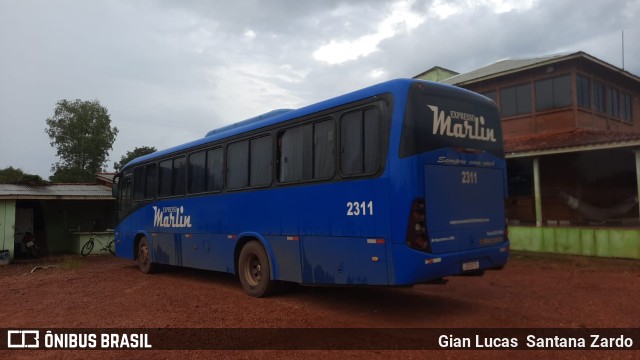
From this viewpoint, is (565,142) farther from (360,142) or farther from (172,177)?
(172,177)

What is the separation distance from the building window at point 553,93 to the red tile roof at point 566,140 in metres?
1.04

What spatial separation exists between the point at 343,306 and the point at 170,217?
5.35 m

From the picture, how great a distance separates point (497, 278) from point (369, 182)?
5.74 metres

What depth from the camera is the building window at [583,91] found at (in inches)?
620

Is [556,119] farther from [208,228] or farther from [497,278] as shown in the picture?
[208,228]

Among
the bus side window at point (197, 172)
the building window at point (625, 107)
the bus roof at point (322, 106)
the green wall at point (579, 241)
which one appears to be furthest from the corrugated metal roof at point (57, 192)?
the building window at point (625, 107)

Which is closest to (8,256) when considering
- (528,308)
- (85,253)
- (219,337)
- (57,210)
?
(85,253)

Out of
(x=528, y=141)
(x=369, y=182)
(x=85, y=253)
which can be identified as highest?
(x=528, y=141)

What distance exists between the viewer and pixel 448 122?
244 inches

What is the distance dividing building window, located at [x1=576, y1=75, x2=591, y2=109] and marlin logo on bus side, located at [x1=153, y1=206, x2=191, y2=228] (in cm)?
1368

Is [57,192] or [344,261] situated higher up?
[57,192]

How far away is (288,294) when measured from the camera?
27.0ft

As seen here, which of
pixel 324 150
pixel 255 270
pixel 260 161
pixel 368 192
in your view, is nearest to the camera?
pixel 368 192

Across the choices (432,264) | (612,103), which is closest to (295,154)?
(432,264)
